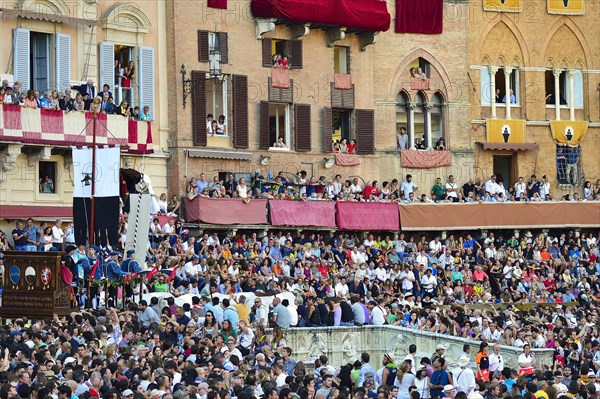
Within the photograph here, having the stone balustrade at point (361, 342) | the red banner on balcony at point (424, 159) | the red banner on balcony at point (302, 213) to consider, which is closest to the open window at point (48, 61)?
the red banner on balcony at point (302, 213)

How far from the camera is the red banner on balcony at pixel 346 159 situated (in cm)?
5569

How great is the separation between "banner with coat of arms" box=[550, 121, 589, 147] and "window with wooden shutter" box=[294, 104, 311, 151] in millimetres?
11721

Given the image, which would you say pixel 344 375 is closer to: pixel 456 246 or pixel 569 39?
pixel 456 246

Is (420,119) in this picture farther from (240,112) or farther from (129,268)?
(129,268)

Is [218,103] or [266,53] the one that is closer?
[218,103]

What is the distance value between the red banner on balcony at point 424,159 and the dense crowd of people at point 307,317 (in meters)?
3.12

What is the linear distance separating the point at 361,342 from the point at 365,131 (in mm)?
16908

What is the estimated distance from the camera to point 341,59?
57.0m

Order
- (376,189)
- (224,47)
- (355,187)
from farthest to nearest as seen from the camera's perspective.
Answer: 1. (376,189)
2. (355,187)
3. (224,47)

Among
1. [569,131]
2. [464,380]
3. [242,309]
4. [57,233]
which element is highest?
[569,131]

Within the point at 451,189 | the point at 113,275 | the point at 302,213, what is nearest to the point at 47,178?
the point at 302,213

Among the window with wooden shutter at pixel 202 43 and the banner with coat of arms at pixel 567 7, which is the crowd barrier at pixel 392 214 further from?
the banner with coat of arms at pixel 567 7

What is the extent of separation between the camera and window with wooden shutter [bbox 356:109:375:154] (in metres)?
56.8

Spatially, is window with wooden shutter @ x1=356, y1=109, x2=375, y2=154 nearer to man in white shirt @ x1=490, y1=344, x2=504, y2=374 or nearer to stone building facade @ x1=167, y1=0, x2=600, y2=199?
stone building facade @ x1=167, y1=0, x2=600, y2=199
